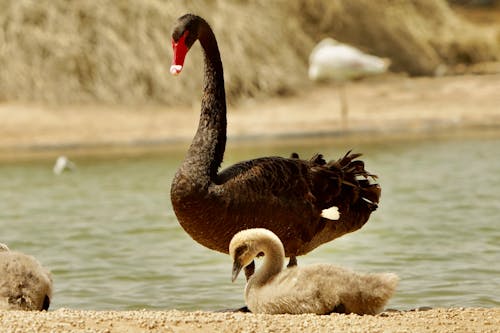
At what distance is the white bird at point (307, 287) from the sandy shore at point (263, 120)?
10.3 meters

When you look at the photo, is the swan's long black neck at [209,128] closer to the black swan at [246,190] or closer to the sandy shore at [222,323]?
the black swan at [246,190]

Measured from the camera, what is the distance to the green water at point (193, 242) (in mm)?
7543

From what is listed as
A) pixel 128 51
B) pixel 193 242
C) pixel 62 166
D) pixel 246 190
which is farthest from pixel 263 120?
pixel 246 190

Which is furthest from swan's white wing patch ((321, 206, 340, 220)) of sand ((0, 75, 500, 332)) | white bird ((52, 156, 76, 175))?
sand ((0, 75, 500, 332))

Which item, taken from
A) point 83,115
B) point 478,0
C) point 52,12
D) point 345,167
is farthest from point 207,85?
point 478,0

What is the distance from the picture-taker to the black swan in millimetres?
6195

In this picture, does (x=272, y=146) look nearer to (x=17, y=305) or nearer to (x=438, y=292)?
(x=438, y=292)

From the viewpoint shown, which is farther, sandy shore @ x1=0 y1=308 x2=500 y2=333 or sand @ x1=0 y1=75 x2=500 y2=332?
sand @ x1=0 y1=75 x2=500 y2=332

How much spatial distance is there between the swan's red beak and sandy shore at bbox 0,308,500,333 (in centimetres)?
140

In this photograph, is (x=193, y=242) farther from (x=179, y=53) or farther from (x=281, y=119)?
(x=281, y=119)

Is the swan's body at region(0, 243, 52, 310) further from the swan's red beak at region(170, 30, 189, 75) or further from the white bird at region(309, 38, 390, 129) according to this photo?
the white bird at region(309, 38, 390, 129)

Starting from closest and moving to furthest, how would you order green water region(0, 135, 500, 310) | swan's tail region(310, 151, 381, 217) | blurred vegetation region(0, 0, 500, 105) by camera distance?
swan's tail region(310, 151, 381, 217), green water region(0, 135, 500, 310), blurred vegetation region(0, 0, 500, 105)

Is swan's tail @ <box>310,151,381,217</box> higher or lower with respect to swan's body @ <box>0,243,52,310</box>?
higher

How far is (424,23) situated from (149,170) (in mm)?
11716
